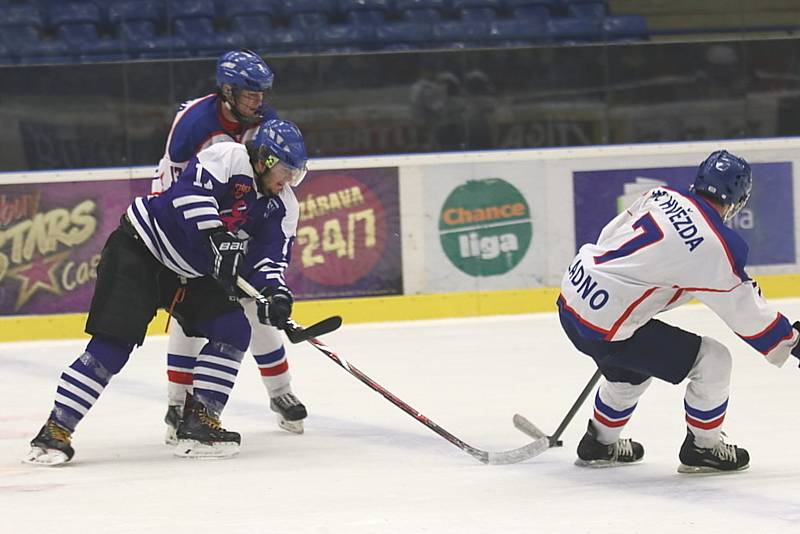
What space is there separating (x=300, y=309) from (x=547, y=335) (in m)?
1.19

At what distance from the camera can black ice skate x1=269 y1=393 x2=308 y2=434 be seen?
4273 mm

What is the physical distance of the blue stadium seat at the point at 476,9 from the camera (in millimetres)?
7398

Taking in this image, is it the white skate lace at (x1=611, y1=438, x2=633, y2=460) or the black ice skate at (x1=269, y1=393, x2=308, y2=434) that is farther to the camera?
the black ice skate at (x1=269, y1=393, x2=308, y2=434)

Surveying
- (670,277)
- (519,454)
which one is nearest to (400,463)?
(519,454)

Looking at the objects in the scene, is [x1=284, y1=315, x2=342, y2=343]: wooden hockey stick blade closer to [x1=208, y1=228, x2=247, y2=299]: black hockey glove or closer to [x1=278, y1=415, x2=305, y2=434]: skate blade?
[x1=208, y1=228, x2=247, y2=299]: black hockey glove

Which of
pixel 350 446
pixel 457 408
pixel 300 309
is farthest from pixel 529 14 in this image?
pixel 350 446

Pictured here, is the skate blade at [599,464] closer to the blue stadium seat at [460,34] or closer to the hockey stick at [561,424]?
the hockey stick at [561,424]

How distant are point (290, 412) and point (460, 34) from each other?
3.35 meters

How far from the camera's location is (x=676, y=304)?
3.45m

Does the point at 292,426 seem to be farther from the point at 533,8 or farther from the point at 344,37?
the point at 533,8

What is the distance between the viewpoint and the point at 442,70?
707cm

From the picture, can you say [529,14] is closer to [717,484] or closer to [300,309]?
[300,309]

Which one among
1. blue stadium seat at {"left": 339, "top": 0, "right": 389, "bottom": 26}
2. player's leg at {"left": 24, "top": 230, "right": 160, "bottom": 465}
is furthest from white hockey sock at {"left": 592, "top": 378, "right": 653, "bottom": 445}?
blue stadium seat at {"left": 339, "top": 0, "right": 389, "bottom": 26}

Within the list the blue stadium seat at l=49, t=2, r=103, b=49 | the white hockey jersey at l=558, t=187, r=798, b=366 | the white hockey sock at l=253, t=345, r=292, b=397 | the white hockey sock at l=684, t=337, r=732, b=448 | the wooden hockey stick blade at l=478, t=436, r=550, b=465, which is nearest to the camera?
the white hockey jersey at l=558, t=187, r=798, b=366
